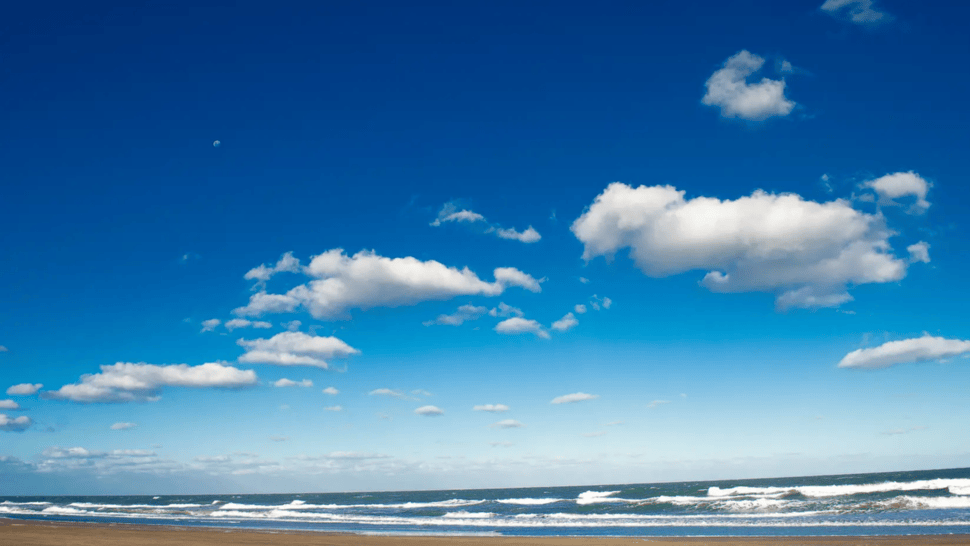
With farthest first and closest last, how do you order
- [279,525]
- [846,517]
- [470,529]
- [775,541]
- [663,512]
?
[663,512] < [279,525] < [470,529] < [846,517] < [775,541]

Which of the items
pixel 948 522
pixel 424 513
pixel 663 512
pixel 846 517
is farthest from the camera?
pixel 424 513

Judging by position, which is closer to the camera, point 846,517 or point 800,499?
point 846,517

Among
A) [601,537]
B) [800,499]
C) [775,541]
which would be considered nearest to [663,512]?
[800,499]

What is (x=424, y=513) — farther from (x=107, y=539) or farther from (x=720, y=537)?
(x=720, y=537)

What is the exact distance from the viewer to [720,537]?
23547mm

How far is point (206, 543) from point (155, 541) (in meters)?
2.96

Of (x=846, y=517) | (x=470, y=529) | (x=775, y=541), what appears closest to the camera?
(x=775, y=541)

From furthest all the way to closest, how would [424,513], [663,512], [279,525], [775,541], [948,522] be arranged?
[424,513] → [663,512] → [279,525] → [948,522] → [775,541]

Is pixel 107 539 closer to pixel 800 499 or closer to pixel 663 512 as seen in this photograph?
pixel 663 512

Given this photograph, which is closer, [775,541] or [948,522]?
[775,541]

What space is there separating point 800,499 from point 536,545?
27494 mm

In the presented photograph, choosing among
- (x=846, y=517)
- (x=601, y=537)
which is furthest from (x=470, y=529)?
(x=846, y=517)

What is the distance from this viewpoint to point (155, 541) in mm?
25234

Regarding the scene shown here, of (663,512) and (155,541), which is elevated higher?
(155,541)
